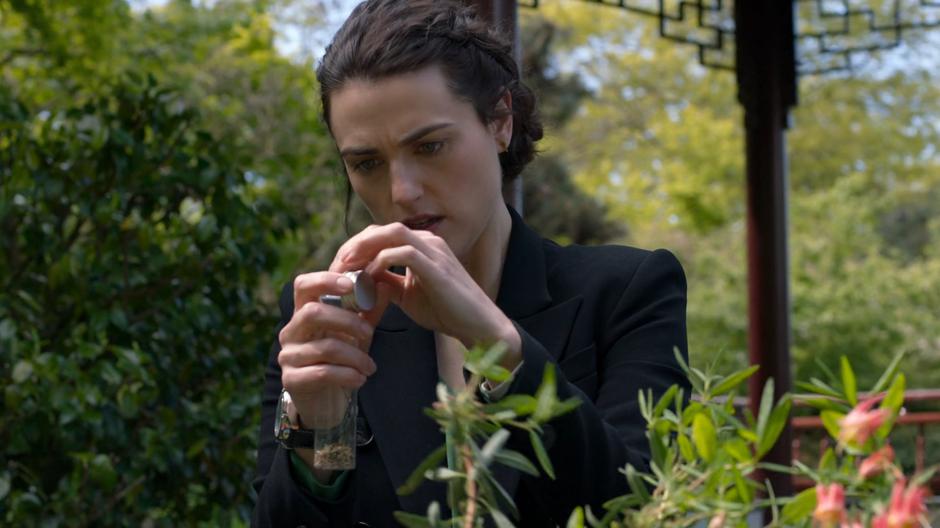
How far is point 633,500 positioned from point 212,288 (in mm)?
3073

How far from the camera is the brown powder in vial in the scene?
1.57 metres

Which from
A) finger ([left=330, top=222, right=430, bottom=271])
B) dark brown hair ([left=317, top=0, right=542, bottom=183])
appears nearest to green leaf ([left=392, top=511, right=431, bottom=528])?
finger ([left=330, top=222, right=430, bottom=271])

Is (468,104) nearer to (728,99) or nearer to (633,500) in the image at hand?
(633,500)

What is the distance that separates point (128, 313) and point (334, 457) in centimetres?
221

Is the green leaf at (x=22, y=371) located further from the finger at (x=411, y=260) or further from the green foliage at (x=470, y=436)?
the green foliage at (x=470, y=436)

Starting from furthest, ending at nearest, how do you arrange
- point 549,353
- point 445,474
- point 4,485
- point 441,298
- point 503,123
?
point 4,485, point 503,123, point 549,353, point 441,298, point 445,474

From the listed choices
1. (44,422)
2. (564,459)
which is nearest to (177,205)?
(44,422)

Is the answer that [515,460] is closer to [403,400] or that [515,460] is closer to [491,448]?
[491,448]

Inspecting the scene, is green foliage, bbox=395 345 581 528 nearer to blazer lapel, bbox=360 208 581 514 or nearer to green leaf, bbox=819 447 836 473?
green leaf, bbox=819 447 836 473

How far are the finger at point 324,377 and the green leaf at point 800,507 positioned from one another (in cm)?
70

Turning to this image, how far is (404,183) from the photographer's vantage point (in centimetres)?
176

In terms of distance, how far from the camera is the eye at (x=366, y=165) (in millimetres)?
1788

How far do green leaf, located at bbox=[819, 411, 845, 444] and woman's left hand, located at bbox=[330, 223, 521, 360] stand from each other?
1.59 feet

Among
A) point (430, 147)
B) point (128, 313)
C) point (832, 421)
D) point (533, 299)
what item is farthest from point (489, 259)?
point (128, 313)
